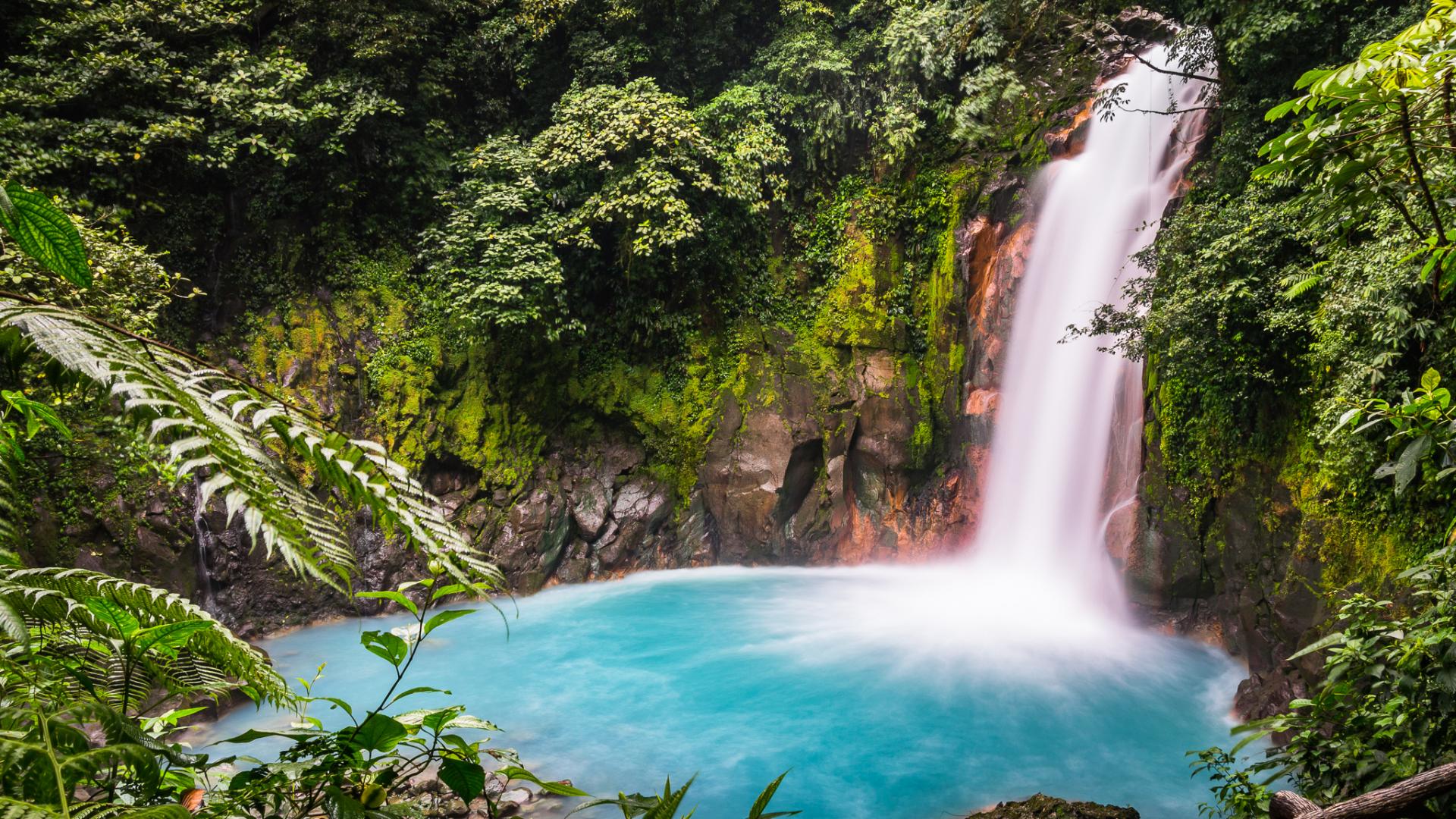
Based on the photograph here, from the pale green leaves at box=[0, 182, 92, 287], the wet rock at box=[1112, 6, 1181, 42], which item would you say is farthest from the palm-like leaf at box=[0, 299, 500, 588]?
the wet rock at box=[1112, 6, 1181, 42]

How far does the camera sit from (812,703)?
677 cm

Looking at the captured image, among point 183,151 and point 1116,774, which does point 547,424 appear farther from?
point 1116,774

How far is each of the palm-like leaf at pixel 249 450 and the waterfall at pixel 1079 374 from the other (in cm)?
877

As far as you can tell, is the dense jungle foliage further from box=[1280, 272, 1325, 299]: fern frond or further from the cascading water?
the cascading water

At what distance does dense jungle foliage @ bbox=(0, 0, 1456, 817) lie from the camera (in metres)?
2.36

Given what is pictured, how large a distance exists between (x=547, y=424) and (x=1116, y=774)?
Answer: 27.7 ft

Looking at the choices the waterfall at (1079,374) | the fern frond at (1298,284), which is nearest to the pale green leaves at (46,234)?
the fern frond at (1298,284)

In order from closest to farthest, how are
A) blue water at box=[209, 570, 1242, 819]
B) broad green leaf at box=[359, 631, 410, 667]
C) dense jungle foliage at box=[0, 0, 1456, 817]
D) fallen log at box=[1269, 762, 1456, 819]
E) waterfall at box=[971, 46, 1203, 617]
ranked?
broad green leaf at box=[359, 631, 410, 667] < fallen log at box=[1269, 762, 1456, 819] < dense jungle foliage at box=[0, 0, 1456, 817] < blue water at box=[209, 570, 1242, 819] < waterfall at box=[971, 46, 1203, 617]

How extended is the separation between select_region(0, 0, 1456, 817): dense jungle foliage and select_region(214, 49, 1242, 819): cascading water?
901 mm

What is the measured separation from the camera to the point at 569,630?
8867 millimetres

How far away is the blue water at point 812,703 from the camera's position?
5516mm

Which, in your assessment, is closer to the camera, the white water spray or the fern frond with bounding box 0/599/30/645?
the fern frond with bounding box 0/599/30/645

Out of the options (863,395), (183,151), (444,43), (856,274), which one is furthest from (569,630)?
(444,43)

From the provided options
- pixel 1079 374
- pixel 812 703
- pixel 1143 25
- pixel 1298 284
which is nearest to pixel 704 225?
pixel 1079 374
